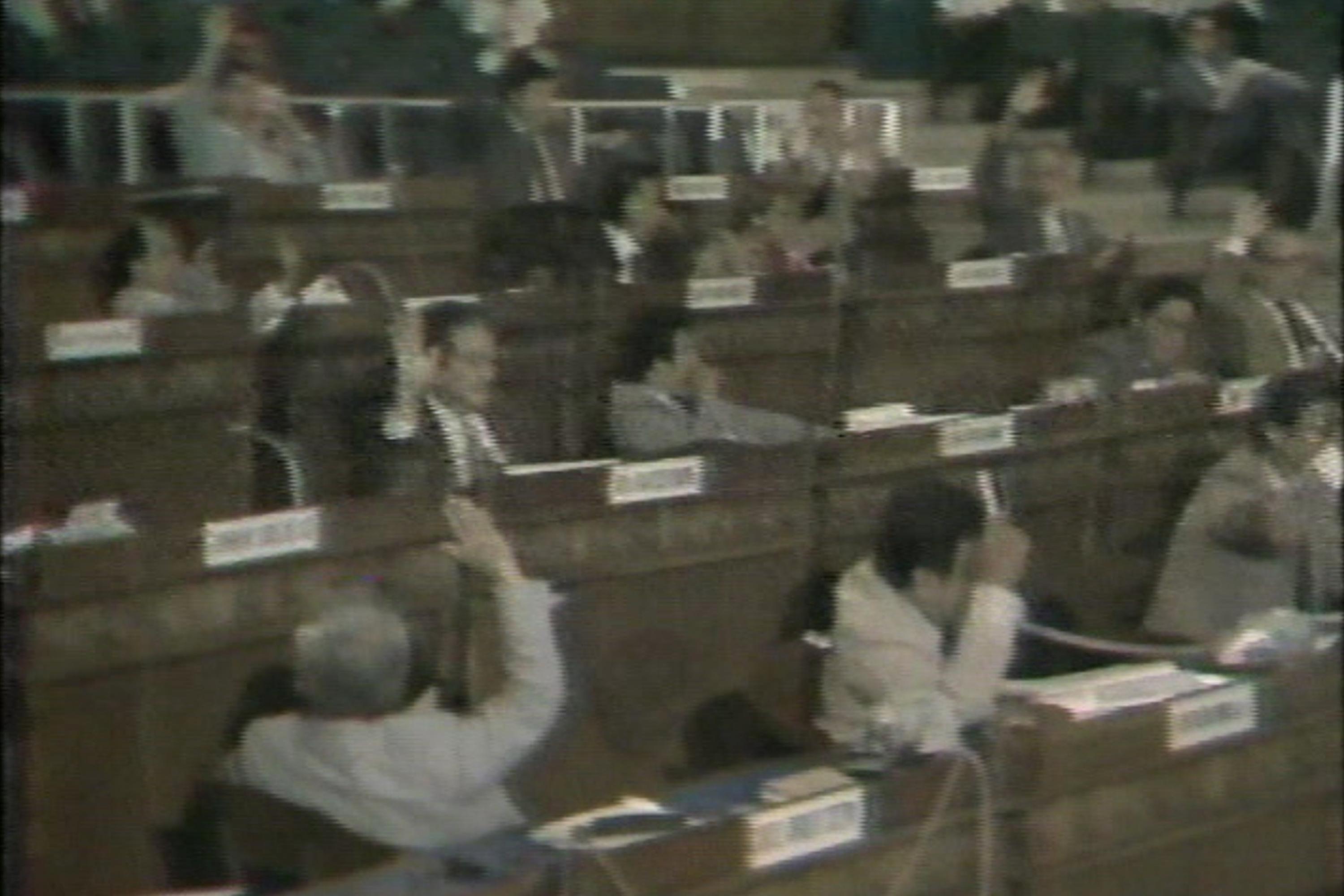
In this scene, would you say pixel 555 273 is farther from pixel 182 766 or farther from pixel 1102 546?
pixel 1102 546

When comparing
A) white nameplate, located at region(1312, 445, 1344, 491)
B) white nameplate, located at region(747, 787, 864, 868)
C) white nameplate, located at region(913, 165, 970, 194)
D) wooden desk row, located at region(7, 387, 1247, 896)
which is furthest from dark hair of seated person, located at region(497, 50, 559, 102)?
white nameplate, located at region(1312, 445, 1344, 491)

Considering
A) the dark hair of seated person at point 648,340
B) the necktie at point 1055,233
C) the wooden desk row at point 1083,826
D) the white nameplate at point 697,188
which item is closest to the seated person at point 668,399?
the dark hair of seated person at point 648,340

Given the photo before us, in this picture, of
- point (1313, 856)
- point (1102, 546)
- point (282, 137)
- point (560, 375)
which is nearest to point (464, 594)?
point (560, 375)

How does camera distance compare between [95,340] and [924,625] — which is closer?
[95,340]

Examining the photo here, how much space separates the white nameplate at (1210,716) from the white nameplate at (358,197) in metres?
1.12

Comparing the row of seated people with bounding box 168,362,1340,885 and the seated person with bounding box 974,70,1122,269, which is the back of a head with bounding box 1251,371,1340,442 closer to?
the row of seated people with bounding box 168,362,1340,885

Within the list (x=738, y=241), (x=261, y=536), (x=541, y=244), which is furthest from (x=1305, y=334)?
(x=261, y=536)

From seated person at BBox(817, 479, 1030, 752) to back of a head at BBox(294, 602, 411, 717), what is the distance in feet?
1.63

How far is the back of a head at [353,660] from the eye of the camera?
5.74 ft

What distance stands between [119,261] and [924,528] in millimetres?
895

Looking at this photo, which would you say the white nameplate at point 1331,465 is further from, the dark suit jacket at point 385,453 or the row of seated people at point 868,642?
the dark suit jacket at point 385,453

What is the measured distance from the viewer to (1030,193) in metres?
2.25

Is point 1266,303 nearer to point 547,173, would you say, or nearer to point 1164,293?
point 1164,293

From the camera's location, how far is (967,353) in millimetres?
2201
